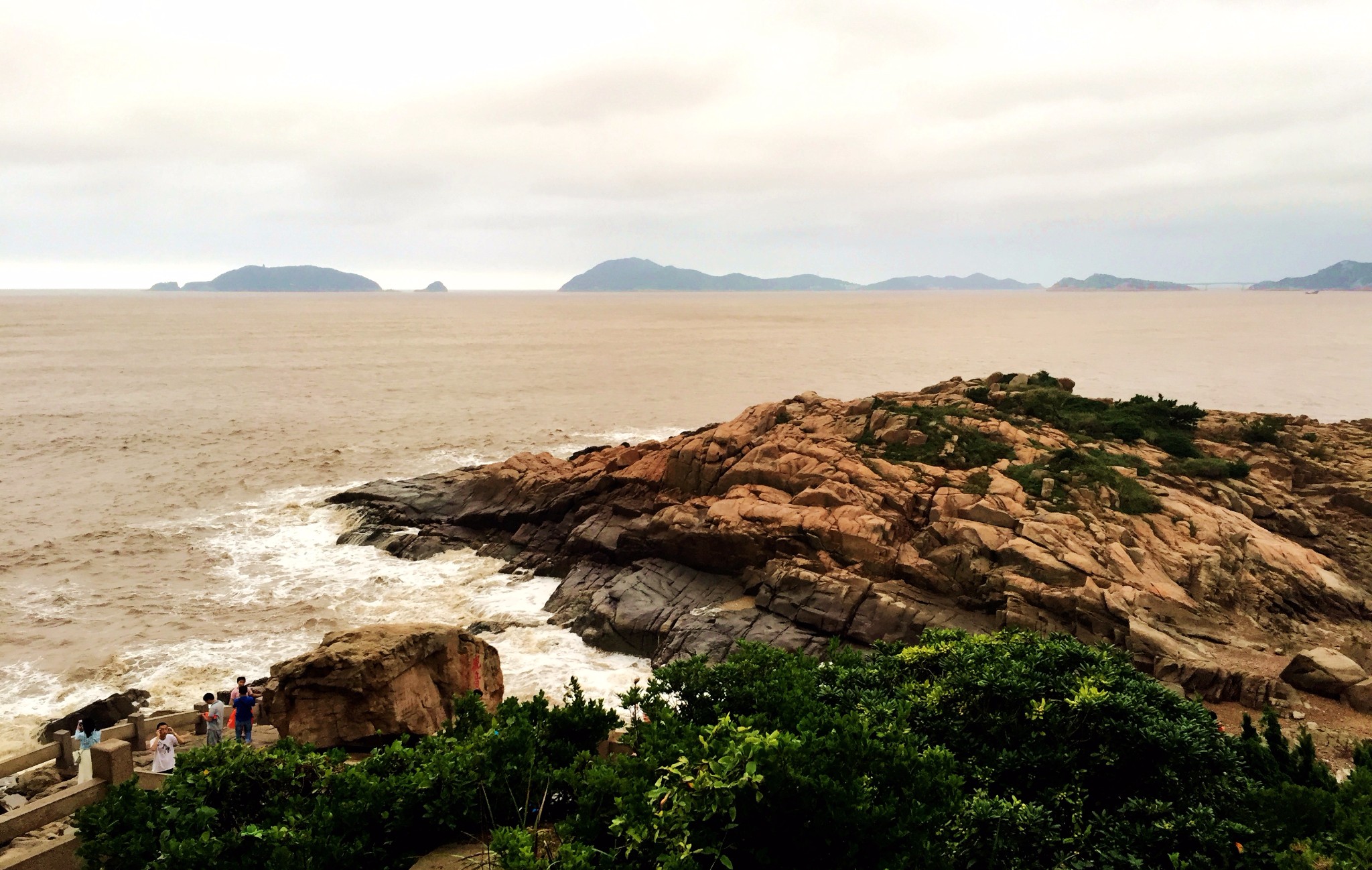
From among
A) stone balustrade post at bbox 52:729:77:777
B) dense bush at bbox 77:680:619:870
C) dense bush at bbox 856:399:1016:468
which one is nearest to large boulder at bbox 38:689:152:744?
stone balustrade post at bbox 52:729:77:777

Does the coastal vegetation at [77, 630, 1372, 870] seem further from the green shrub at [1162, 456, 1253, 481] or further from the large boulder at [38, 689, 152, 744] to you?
the green shrub at [1162, 456, 1253, 481]

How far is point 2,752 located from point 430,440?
34.3 metres

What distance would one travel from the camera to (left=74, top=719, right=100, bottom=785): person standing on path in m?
14.8

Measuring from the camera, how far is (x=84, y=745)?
54.6 feet

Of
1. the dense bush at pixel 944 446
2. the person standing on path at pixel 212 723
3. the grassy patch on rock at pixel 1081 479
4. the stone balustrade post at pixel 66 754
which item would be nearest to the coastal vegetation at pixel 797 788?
the person standing on path at pixel 212 723

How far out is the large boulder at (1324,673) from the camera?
1925 cm

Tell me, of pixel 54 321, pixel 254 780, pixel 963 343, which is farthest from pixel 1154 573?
pixel 54 321

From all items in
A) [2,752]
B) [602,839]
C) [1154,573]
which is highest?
[602,839]

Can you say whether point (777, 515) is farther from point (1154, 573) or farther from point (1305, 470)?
point (1305, 470)

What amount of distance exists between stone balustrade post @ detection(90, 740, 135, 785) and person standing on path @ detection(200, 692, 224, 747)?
3.33 m

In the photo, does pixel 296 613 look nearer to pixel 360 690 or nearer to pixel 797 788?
pixel 360 690

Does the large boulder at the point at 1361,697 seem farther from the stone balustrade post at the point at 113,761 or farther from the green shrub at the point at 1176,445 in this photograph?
the stone balustrade post at the point at 113,761

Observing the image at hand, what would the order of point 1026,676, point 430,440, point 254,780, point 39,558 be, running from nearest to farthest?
point 254,780
point 1026,676
point 39,558
point 430,440

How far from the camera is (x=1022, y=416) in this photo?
117 feet
